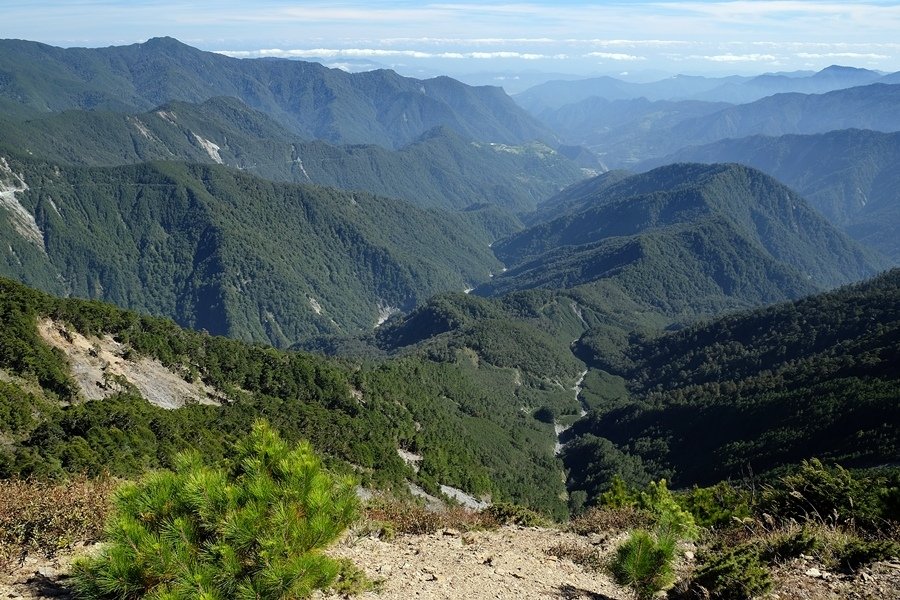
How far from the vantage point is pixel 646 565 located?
13.4 m

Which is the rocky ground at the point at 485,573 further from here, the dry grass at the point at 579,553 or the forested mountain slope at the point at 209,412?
the forested mountain slope at the point at 209,412

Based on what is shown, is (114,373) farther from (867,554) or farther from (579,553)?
(867,554)

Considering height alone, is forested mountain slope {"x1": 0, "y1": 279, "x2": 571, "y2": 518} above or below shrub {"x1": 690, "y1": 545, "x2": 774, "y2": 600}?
below

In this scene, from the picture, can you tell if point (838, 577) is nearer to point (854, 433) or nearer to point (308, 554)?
point (308, 554)

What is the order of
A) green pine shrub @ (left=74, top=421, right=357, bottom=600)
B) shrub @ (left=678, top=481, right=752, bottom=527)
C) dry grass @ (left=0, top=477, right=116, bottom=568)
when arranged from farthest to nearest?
shrub @ (left=678, top=481, right=752, bottom=527)
dry grass @ (left=0, top=477, right=116, bottom=568)
green pine shrub @ (left=74, top=421, right=357, bottom=600)

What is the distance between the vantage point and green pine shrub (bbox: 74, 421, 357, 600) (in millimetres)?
9625

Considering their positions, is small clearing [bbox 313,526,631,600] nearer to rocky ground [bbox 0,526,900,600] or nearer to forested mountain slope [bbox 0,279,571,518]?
rocky ground [bbox 0,526,900,600]

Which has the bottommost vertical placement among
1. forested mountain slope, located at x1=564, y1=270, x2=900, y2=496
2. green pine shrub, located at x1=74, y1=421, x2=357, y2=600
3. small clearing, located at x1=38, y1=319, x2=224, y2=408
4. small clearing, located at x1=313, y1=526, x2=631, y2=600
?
forested mountain slope, located at x1=564, y1=270, x2=900, y2=496

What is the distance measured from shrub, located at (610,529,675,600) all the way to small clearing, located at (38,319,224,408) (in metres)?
55.4

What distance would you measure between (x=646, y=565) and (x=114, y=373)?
2358 inches

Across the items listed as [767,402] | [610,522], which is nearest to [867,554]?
[610,522]

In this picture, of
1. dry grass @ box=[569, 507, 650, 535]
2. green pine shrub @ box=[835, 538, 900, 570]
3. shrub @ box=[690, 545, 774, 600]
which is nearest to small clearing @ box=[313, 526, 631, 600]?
dry grass @ box=[569, 507, 650, 535]

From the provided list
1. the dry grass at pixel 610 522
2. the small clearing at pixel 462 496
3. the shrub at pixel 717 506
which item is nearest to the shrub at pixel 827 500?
the shrub at pixel 717 506

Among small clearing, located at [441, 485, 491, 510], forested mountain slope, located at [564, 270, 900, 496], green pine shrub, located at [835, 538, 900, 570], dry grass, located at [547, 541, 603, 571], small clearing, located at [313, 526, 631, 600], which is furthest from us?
forested mountain slope, located at [564, 270, 900, 496]
